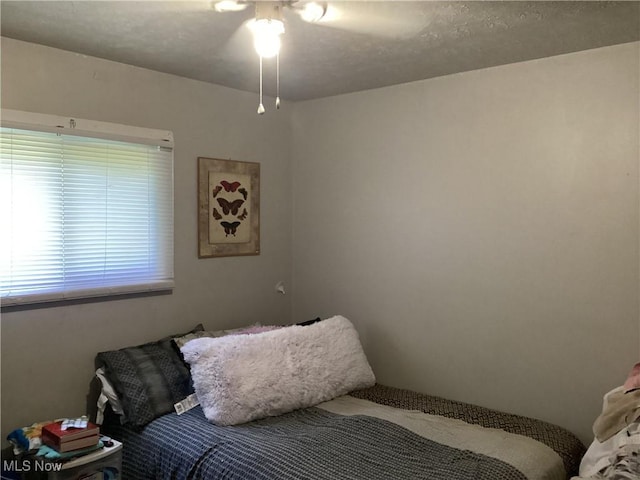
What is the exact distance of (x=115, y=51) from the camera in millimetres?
2771

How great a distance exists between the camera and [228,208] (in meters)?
3.54

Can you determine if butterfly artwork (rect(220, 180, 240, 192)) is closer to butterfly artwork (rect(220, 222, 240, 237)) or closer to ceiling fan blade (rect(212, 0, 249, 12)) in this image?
butterfly artwork (rect(220, 222, 240, 237))

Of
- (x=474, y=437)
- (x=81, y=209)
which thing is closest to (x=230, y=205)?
(x=81, y=209)

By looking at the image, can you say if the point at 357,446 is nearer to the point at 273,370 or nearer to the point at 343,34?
the point at 273,370

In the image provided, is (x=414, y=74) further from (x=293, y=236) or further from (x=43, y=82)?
(x=43, y=82)

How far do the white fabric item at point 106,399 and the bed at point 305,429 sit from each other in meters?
0.01

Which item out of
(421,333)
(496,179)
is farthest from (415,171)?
(421,333)

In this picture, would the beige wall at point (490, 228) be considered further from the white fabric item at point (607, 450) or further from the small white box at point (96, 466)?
the small white box at point (96, 466)

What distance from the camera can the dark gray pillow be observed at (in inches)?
107

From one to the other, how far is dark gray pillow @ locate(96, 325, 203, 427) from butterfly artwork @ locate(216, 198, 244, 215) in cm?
95

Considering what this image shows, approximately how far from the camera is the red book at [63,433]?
7.89ft

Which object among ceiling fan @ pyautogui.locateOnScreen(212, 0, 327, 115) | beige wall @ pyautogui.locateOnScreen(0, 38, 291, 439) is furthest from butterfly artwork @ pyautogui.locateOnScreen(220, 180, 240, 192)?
ceiling fan @ pyautogui.locateOnScreen(212, 0, 327, 115)

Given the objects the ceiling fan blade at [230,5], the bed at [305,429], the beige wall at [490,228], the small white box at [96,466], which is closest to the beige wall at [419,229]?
the beige wall at [490,228]

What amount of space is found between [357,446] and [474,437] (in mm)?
549
